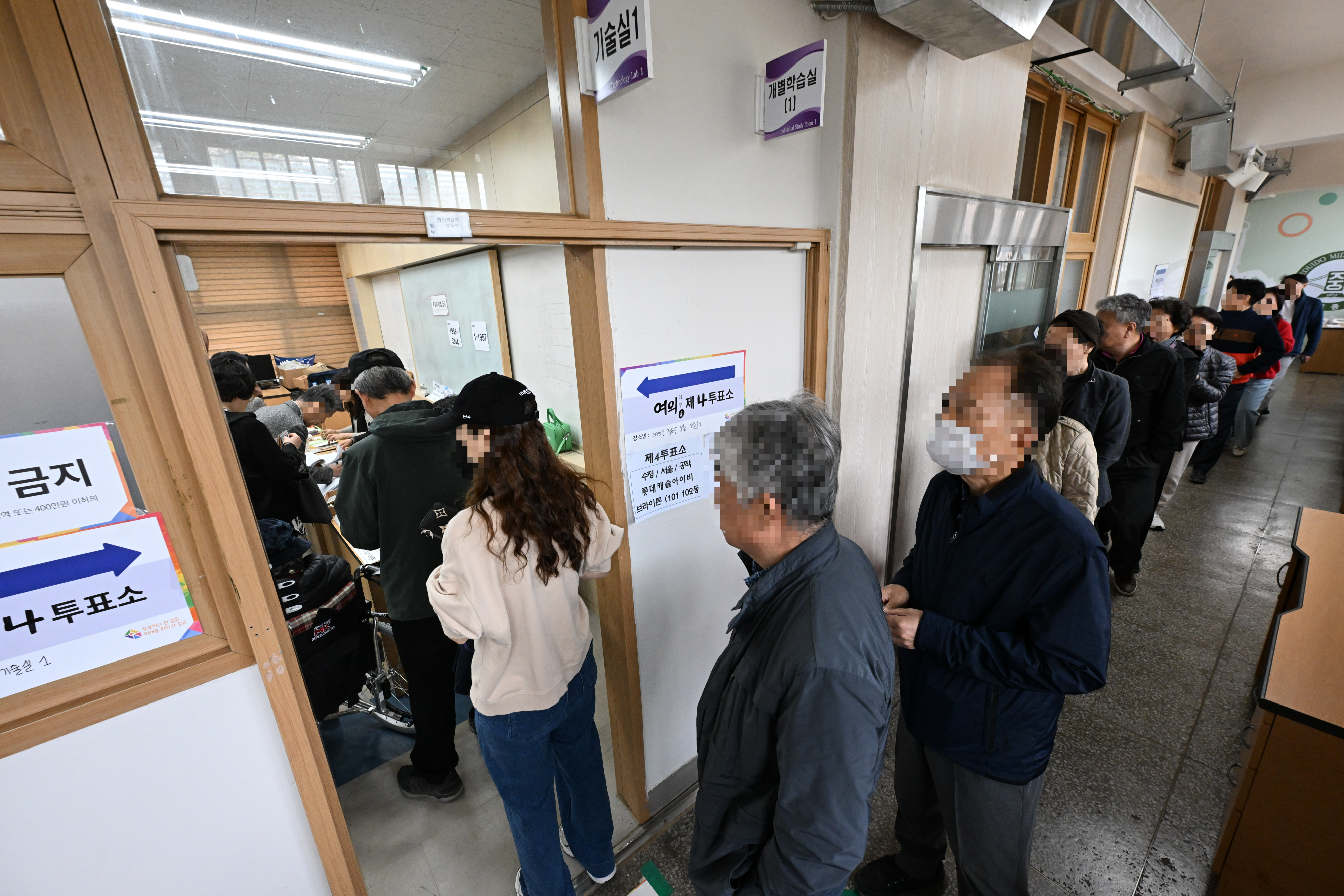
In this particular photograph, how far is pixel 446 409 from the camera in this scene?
1.78m

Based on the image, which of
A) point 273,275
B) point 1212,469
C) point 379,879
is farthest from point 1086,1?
point 273,275

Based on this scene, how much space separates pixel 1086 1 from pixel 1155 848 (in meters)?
3.20

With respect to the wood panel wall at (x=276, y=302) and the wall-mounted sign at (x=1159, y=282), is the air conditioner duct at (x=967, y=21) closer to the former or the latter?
the wall-mounted sign at (x=1159, y=282)

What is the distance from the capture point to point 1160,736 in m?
2.31

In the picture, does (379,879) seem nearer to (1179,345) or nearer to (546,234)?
(546,234)

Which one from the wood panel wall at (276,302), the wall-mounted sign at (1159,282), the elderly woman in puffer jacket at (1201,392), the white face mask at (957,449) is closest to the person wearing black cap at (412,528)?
the white face mask at (957,449)

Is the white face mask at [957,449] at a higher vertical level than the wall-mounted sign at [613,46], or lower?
lower

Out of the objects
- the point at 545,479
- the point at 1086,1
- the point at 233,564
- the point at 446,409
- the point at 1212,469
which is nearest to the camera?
the point at 233,564

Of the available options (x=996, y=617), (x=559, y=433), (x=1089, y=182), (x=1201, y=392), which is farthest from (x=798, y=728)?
(x=1089, y=182)

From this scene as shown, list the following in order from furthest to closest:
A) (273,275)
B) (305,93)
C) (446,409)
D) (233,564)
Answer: (273,275) → (446,409) → (305,93) → (233,564)

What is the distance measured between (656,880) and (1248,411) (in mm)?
7202

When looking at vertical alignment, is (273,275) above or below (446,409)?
above

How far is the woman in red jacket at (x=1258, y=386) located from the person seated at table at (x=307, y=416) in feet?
25.0

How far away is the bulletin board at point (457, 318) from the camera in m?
3.40
